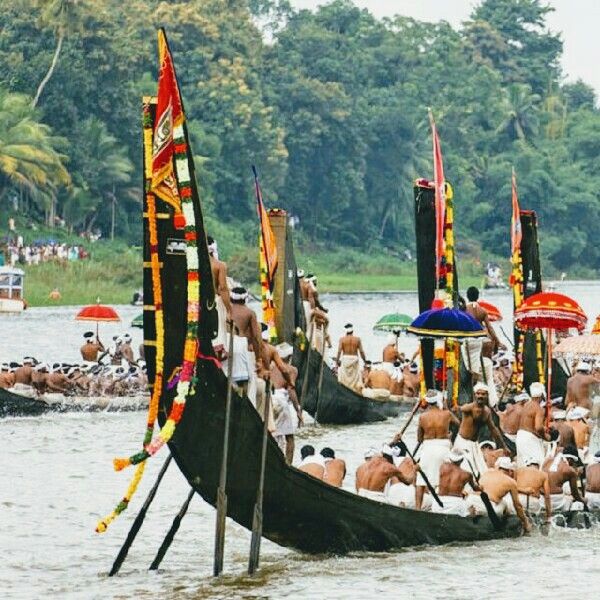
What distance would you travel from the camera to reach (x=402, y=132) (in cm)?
9125

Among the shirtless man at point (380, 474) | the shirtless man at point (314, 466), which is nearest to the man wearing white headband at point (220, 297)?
the shirtless man at point (314, 466)

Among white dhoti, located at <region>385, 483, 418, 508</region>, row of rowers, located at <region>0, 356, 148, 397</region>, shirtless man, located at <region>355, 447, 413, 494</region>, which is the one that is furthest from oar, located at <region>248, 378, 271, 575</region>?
row of rowers, located at <region>0, 356, 148, 397</region>

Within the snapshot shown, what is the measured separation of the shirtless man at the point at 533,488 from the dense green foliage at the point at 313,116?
46.7 metres

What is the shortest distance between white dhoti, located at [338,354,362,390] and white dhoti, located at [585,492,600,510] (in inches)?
428

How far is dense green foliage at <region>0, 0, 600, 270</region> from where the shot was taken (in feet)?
225

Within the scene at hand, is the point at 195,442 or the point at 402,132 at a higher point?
the point at 402,132

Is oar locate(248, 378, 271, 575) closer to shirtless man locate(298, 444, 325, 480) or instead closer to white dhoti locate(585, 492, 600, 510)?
shirtless man locate(298, 444, 325, 480)

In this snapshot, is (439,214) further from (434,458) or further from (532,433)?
(434,458)

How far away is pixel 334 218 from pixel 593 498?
240ft

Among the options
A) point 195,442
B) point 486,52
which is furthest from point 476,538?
point 486,52

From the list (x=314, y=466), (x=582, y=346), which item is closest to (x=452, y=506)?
(x=314, y=466)

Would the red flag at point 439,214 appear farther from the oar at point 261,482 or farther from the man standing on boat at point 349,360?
the man standing on boat at point 349,360

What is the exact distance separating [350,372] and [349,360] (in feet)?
0.80

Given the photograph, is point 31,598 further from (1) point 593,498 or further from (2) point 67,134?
(2) point 67,134
